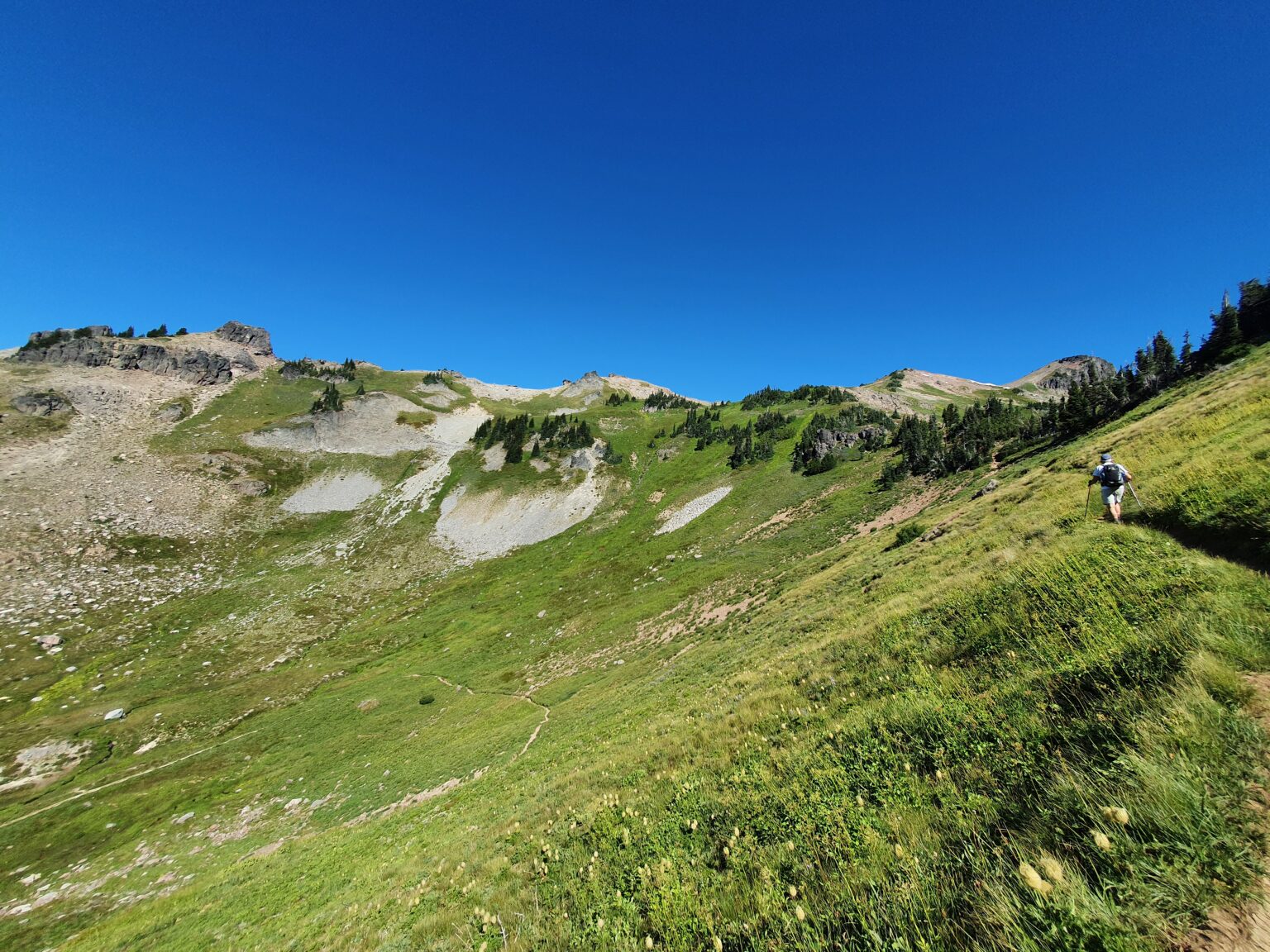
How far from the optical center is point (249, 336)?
168 metres

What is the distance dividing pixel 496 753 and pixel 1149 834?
2654 centimetres

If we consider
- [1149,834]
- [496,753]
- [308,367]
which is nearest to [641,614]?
[496,753]

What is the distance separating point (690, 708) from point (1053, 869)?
1237 cm

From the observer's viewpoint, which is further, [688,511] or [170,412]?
[170,412]

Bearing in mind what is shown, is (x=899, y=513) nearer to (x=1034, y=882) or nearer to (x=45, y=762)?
(x=1034, y=882)

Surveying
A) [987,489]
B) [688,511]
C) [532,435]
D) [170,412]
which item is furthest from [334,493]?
[987,489]

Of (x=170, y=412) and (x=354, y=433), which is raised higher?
(x=170, y=412)

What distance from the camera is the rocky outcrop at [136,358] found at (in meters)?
118

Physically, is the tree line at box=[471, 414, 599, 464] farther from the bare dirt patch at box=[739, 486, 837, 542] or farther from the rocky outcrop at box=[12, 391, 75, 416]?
the rocky outcrop at box=[12, 391, 75, 416]

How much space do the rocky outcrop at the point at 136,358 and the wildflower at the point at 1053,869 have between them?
183 meters

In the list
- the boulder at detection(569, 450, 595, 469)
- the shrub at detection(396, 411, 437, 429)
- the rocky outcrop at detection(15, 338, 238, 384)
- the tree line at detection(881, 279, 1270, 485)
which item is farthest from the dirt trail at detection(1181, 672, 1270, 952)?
the rocky outcrop at detection(15, 338, 238, 384)

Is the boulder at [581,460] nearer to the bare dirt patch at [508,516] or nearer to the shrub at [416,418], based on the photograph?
the bare dirt patch at [508,516]

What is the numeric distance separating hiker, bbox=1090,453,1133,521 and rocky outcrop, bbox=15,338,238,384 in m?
184

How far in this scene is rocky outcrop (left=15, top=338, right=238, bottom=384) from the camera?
11800 centimetres
